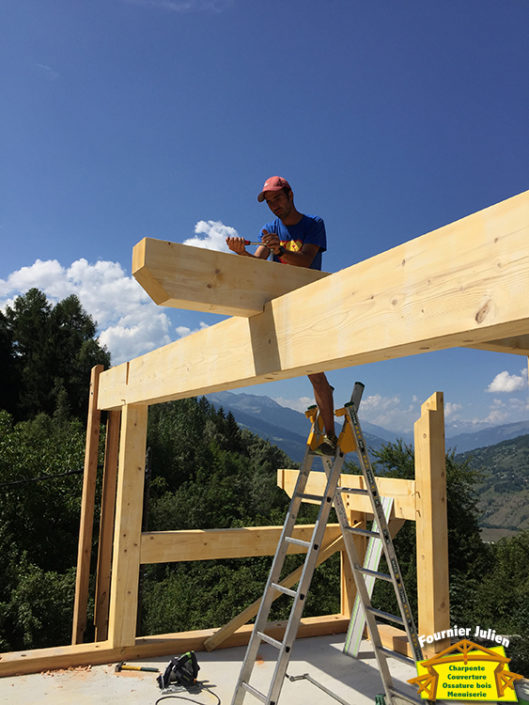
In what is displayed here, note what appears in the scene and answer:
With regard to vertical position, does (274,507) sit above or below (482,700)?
above

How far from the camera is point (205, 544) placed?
409 cm

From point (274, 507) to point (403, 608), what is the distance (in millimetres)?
25059

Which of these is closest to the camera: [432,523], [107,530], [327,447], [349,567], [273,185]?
[273,185]

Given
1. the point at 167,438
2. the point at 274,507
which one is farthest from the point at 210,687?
the point at 167,438

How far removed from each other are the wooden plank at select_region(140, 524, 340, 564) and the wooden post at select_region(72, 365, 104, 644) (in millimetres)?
964

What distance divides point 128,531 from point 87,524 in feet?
3.59

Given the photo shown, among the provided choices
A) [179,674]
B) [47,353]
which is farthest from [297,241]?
[47,353]

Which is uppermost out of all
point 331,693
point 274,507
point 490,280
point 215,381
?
point 274,507

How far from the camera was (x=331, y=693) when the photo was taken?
3.18 meters

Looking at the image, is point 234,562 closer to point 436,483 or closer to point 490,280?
point 436,483

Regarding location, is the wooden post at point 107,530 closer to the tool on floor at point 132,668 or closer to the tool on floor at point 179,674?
the tool on floor at point 132,668

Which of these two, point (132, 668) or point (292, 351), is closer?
point (292, 351)

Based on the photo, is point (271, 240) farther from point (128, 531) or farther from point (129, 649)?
point (129, 649)

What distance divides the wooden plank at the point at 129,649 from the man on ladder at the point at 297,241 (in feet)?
6.79
